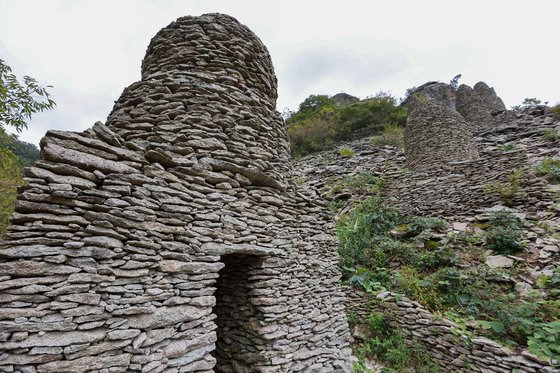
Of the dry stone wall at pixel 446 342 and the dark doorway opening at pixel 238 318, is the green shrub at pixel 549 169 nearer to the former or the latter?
the dry stone wall at pixel 446 342

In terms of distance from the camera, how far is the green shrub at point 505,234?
5266 millimetres

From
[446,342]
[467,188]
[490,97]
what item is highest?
[490,97]

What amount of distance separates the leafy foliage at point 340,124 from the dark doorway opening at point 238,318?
16.4 metres

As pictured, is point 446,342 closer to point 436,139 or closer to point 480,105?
point 436,139

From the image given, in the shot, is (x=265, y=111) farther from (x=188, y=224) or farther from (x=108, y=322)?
(x=108, y=322)

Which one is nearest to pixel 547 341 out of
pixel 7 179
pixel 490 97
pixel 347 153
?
pixel 7 179

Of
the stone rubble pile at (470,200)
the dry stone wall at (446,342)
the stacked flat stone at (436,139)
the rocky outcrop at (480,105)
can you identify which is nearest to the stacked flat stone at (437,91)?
the rocky outcrop at (480,105)

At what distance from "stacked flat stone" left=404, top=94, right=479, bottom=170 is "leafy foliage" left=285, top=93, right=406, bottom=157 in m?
8.33

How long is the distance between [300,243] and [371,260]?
307cm

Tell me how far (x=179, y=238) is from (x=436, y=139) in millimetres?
11640

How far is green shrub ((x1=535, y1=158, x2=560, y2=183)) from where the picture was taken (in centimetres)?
663

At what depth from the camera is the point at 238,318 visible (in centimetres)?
353

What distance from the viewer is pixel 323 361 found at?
3.73 m

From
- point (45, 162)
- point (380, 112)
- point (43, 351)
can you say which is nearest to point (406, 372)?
point (43, 351)
